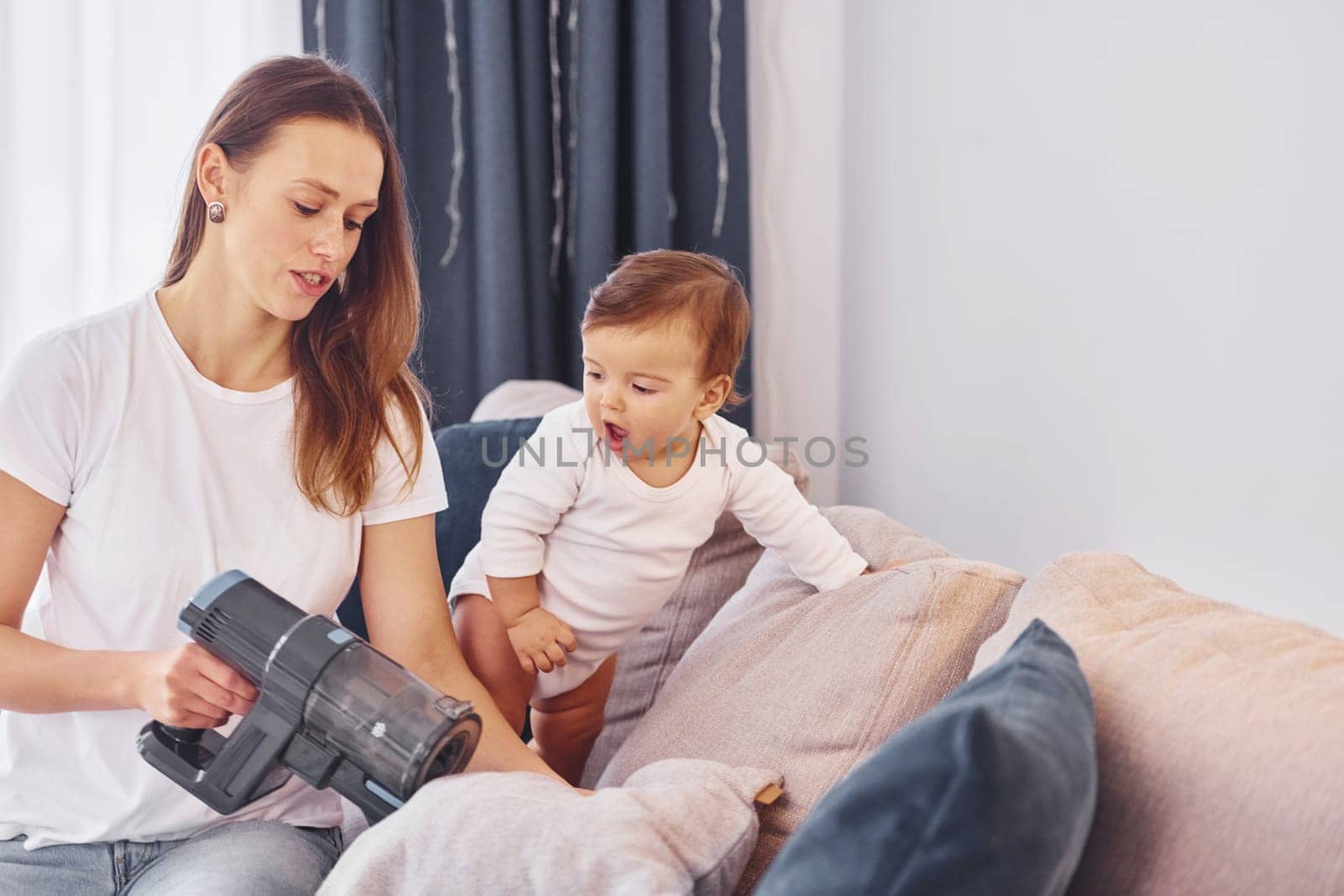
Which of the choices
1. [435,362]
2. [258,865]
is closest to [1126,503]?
[258,865]

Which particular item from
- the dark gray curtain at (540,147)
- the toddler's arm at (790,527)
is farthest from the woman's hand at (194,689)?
the dark gray curtain at (540,147)

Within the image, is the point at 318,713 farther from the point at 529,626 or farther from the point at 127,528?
the point at 529,626

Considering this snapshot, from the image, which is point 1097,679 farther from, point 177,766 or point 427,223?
point 427,223

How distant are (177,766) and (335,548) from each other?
293 mm

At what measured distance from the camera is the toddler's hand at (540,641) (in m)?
1.34

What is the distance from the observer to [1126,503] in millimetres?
1525

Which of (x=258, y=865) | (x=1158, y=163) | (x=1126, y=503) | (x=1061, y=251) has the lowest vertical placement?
(x=258, y=865)

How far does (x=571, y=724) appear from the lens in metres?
1.53

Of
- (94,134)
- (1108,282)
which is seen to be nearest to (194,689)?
(1108,282)

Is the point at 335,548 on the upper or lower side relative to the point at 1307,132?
lower

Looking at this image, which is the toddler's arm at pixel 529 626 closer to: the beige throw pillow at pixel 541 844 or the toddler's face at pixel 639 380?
the toddler's face at pixel 639 380

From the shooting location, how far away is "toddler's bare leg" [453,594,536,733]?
139cm

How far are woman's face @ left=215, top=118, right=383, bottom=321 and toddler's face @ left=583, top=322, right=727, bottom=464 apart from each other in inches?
12.4
